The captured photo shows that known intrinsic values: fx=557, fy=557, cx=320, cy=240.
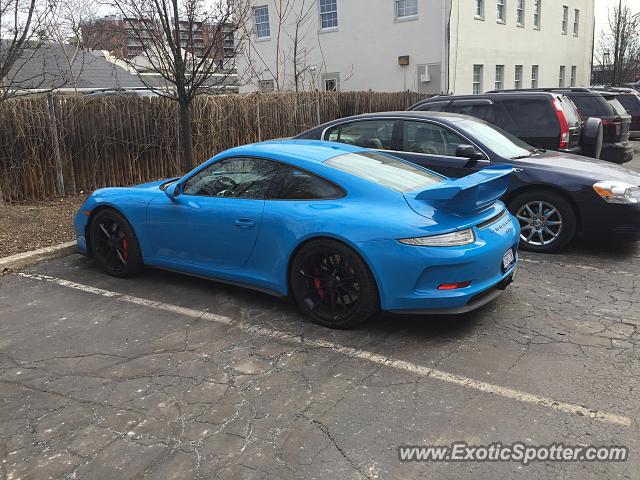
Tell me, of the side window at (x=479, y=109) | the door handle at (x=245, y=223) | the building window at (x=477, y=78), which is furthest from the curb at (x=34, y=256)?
the building window at (x=477, y=78)

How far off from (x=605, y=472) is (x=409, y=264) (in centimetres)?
168

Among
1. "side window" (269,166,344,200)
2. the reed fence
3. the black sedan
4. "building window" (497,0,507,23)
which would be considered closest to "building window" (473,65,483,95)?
"building window" (497,0,507,23)

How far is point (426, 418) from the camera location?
121 inches

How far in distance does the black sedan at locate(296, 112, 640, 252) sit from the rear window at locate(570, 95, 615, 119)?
5.85 m

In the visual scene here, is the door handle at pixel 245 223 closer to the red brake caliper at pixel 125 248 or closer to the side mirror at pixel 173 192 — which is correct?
the side mirror at pixel 173 192

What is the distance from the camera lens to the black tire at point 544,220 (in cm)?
605

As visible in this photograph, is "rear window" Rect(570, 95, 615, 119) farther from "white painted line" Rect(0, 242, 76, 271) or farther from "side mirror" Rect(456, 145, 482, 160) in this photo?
"white painted line" Rect(0, 242, 76, 271)

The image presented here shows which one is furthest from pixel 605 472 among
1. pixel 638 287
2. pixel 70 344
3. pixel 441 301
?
pixel 70 344

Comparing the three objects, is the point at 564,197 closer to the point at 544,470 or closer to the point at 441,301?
the point at 441,301

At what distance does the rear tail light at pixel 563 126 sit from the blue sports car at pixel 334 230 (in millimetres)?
4138

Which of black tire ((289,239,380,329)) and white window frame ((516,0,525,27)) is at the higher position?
white window frame ((516,0,525,27))

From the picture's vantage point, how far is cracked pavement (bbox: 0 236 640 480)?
2.76 metres

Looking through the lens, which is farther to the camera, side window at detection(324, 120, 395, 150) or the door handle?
side window at detection(324, 120, 395, 150)

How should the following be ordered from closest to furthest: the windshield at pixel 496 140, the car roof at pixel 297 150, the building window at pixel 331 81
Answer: the car roof at pixel 297 150, the windshield at pixel 496 140, the building window at pixel 331 81
